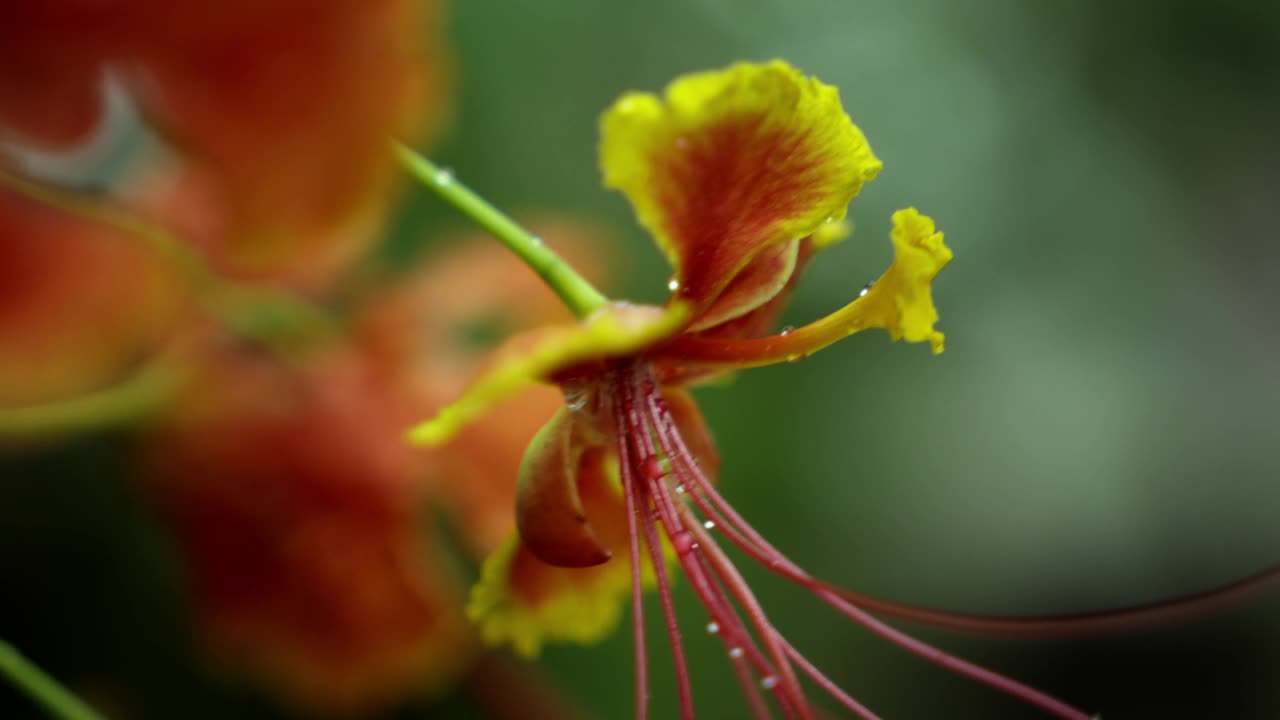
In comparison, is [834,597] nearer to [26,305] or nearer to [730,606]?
[730,606]

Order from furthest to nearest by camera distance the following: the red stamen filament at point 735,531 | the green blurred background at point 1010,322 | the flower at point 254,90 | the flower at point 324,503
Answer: the green blurred background at point 1010,322 → the flower at point 324,503 → the flower at point 254,90 → the red stamen filament at point 735,531

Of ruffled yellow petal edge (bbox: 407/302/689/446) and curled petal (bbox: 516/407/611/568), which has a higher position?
ruffled yellow petal edge (bbox: 407/302/689/446)

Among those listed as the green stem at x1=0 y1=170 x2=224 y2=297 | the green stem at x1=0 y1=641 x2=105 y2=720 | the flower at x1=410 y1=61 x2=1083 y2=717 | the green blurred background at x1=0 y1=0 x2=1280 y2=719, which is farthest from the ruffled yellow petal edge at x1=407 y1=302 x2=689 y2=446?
the green blurred background at x1=0 y1=0 x2=1280 y2=719

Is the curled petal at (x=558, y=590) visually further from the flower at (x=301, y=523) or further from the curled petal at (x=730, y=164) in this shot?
the flower at (x=301, y=523)

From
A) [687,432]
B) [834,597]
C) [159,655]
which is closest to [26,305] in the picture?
[159,655]

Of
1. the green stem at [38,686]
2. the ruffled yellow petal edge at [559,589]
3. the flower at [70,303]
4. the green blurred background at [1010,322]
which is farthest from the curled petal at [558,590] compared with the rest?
the green blurred background at [1010,322]

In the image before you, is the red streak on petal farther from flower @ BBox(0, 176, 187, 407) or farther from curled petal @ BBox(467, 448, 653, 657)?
flower @ BBox(0, 176, 187, 407)

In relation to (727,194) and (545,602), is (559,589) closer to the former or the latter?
(545,602)
